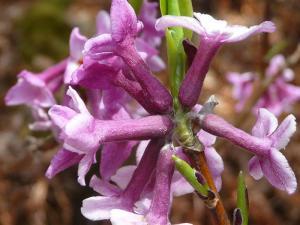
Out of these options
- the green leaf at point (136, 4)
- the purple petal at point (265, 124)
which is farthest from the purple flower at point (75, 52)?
the purple petal at point (265, 124)

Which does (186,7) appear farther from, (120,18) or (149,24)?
(149,24)

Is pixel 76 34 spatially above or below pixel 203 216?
above

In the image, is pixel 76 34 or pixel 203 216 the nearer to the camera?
pixel 76 34

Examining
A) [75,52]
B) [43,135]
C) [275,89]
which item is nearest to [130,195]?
[75,52]

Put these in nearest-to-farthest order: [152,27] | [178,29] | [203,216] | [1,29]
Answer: [178,29]
[152,27]
[203,216]
[1,29]

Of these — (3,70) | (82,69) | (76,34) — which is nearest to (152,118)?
(82,69)

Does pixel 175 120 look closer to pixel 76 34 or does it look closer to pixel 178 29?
pixel 178 29

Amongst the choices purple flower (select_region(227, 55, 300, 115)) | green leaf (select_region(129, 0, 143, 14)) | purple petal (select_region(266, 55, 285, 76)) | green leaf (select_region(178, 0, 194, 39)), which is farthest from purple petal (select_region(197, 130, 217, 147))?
purple petal (select_region(266, 55, 285, 76))
